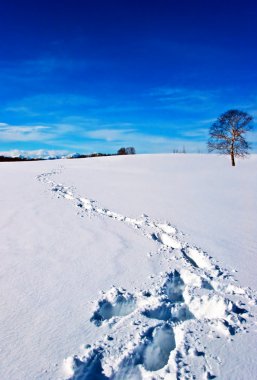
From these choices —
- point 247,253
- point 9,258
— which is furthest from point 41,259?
point 247,253

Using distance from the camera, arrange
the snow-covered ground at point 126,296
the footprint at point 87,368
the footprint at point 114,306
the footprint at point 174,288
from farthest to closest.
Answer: the footprint at point 174,288 → the footprint at point 114,306 → the snow-covered ground at point 126,296 → the footprint at point 87,368

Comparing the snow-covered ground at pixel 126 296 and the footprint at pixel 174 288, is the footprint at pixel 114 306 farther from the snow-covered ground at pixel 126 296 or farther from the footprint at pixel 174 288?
the footprint at pixel 174 288

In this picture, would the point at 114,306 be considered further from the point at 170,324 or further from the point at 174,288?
the point at 174,288

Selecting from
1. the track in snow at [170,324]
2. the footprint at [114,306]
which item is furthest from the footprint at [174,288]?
the footprint at [114,306]

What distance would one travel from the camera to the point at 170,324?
294cm

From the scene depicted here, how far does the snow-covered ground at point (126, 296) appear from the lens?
7.94ft

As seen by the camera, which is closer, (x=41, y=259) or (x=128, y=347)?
(x=128, y=347)

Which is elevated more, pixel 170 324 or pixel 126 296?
pixel 126 296

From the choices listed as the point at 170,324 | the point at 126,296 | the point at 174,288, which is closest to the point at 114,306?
the point at 126,296

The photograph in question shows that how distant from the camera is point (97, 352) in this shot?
2.49m

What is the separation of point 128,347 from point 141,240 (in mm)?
2739

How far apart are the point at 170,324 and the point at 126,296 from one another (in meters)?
0.58

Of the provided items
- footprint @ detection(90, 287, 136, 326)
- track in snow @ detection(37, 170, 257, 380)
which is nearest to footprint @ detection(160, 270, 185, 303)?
track in snow @ detection(37, 170, 257, 380)

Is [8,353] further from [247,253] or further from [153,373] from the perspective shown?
[247,253]
